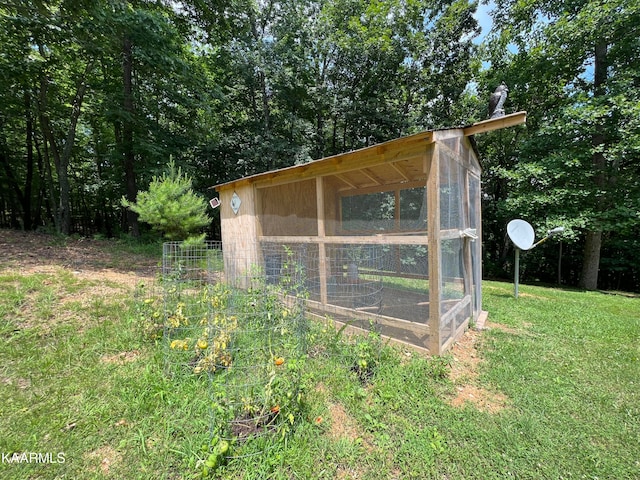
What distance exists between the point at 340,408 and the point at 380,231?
9.63 feet

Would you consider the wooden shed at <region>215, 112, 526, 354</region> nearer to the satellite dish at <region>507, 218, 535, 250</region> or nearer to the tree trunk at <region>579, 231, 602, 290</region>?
the satellite dish at <region>507, 218, 535, 250</region>

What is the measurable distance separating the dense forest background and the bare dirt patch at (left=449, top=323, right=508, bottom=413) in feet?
22.6

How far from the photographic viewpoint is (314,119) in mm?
11586

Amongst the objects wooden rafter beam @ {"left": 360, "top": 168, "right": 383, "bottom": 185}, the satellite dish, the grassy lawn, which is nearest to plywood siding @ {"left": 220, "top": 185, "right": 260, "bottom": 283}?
the grassy lawn

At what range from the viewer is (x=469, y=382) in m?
2.57

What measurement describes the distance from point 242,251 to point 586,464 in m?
4.71

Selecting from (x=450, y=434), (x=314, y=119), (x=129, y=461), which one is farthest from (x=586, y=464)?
(x=314, y=119)

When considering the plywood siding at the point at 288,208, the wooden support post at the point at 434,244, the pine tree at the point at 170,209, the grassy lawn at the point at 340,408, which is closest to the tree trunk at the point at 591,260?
the grassy lawn at the point at 340,408

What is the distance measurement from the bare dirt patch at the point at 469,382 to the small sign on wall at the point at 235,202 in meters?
4.14

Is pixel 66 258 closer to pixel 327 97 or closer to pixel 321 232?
pixel 321 232

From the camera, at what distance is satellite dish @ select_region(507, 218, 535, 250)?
514cm

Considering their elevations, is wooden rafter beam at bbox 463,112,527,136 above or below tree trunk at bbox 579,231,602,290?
above

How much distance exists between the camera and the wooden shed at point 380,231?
2.84m

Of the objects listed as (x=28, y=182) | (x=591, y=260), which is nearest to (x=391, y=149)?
(x=591, y=260)
